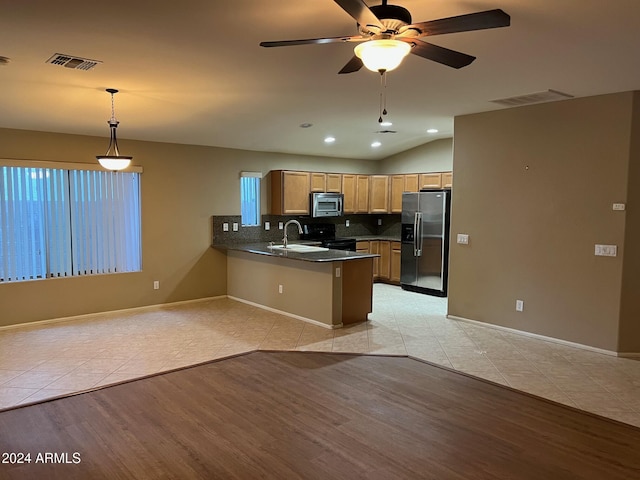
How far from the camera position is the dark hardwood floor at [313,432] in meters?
2.65

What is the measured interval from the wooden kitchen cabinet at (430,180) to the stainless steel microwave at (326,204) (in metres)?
1.46

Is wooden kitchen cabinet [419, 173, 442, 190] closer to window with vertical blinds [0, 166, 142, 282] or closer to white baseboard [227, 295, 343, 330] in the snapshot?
white baseboard [227, 295, 343, 330]

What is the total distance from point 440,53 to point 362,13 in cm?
65

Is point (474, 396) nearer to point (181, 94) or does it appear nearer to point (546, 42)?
point (546, 42)

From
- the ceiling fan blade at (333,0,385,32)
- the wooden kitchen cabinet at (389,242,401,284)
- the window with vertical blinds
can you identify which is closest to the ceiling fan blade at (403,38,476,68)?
the ceiling fan blade at (333,0,385,32)

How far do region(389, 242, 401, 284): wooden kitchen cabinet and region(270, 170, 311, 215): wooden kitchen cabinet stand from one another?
182cm

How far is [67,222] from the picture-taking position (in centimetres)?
579

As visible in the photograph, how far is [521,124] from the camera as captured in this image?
5.16 metres

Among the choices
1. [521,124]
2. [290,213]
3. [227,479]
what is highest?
[521,124]

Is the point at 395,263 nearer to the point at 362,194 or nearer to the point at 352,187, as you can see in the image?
the point at 362,194

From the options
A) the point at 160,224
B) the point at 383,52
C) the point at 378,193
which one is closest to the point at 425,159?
the point at 378,193

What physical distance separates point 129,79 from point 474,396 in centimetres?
391

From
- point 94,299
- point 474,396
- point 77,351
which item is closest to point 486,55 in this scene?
point 474,396

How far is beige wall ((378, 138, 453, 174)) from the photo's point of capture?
794 cm
